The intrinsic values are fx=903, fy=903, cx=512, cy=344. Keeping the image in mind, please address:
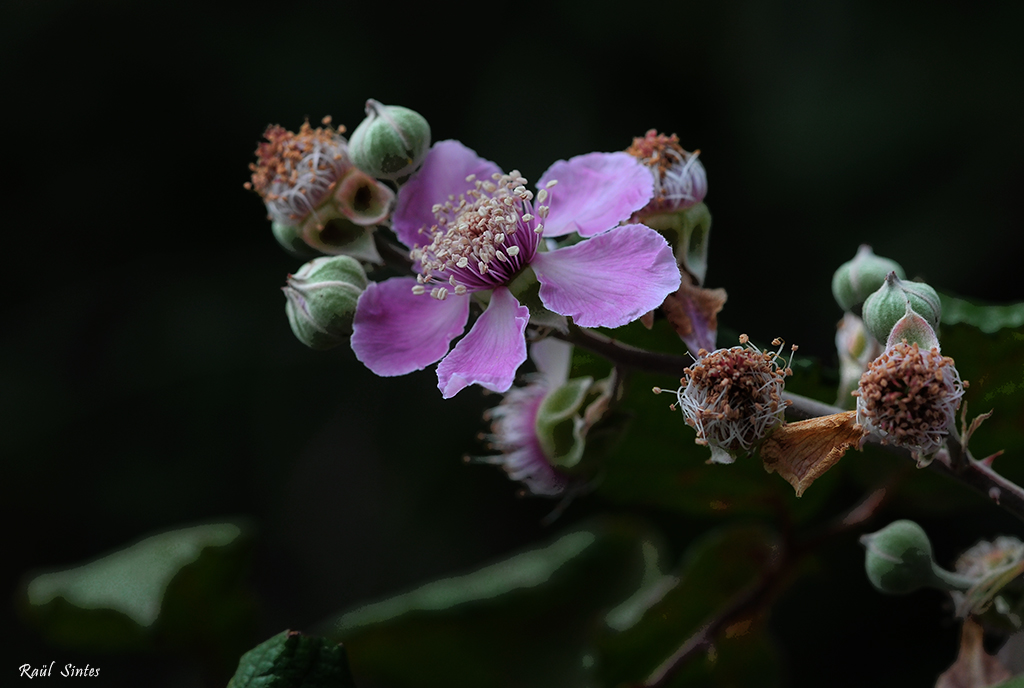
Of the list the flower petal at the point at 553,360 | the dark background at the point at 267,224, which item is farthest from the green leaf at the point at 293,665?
the dark background at the point at 267,224

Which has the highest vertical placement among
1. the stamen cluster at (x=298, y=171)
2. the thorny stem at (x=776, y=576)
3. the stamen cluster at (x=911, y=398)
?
the stamen cluster at (x=298, y=171)

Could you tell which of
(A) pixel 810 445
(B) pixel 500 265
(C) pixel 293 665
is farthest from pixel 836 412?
(C) pixel 293 665

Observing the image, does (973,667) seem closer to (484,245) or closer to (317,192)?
(484,245)

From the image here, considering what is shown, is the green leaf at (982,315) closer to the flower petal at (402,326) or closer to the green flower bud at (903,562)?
the green flower bud at (903,562)

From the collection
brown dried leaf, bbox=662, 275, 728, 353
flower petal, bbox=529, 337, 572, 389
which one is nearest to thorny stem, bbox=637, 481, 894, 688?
flower petal, bbox=529, 337, 572, 389

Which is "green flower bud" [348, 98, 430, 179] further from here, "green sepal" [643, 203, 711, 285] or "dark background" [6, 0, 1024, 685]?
"dark background" [6, 0, 1024, 685]
